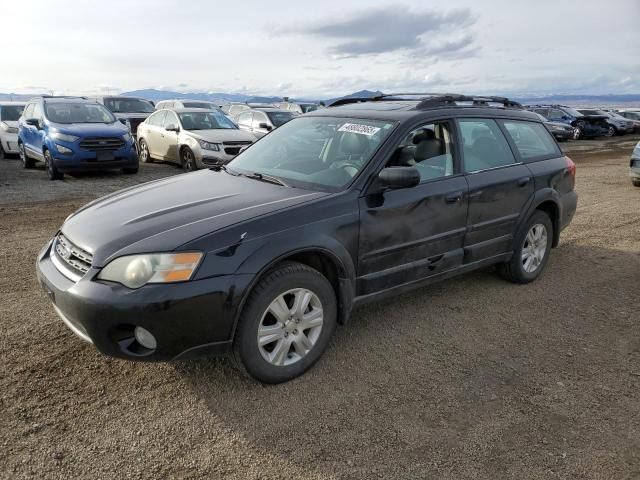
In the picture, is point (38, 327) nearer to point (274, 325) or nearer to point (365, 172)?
point (274, 325)

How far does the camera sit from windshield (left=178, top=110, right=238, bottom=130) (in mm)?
12000

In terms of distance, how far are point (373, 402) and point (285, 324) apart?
2.24ft

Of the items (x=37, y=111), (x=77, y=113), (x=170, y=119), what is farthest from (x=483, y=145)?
(x=37, y=111)

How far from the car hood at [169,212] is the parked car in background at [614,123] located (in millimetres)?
29066

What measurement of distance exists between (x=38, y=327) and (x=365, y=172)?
2.61 m

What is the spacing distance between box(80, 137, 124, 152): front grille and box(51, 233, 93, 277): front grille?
7673mm

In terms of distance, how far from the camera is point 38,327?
371cm

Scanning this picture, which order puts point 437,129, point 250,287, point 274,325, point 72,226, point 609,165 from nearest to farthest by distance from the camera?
point 250,287, point 274,325, point 72,226, point 437,129, point 609,165

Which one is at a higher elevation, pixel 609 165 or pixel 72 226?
pixel 72 226

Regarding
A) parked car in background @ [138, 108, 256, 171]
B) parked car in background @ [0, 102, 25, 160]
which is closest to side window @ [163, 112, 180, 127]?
parked car in background @ [138, 108, 256, 171]

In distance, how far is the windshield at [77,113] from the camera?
10.8 m

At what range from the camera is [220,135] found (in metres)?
11.5

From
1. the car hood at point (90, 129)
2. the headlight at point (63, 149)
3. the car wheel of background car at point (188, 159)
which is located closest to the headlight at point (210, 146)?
the car wheel of background car at point (188, 159)

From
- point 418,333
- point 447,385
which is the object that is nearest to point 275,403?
point 447,385
